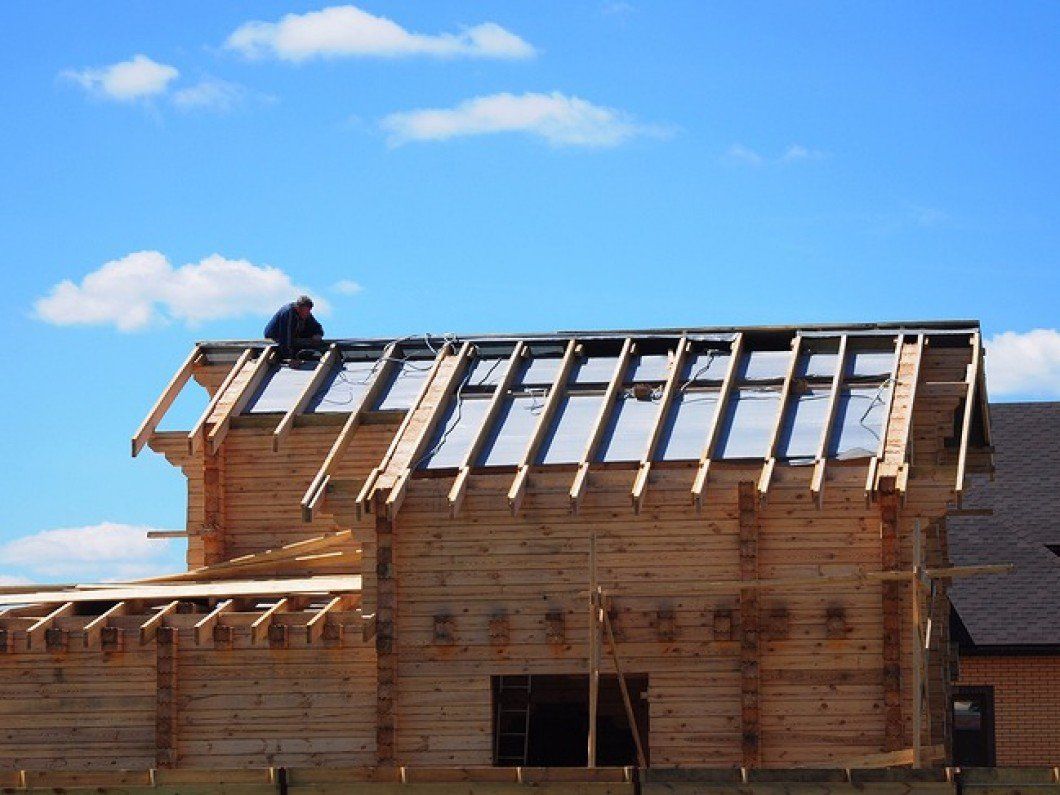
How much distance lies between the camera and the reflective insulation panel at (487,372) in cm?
2814

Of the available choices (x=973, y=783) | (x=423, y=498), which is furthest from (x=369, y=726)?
(x=973, y=783)

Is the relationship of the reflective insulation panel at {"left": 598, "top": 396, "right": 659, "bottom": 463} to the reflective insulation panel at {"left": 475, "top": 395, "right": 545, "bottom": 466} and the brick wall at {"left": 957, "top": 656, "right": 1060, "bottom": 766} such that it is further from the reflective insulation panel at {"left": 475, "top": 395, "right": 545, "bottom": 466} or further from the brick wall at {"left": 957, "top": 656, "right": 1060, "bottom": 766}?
the brick wall at {"left": 957, "top": 656, "right": 1060, "bottom": 766}

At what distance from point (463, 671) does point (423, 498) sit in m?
2.41

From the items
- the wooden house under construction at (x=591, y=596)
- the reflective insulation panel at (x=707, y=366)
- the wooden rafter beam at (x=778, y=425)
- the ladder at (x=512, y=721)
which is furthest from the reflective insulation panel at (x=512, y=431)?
the wooden rafter beam at (x=778, y=425)

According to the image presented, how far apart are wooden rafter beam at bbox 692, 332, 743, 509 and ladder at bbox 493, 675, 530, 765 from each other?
3.75 metres

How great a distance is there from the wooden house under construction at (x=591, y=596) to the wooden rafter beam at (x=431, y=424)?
0.06 metres

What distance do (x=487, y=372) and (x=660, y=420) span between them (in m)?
3.64

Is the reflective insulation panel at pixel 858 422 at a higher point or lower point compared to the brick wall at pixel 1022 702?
higher

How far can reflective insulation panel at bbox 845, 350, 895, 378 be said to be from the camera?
26.9 metres

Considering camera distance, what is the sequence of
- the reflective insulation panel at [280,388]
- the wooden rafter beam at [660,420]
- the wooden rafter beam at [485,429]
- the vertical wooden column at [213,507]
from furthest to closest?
1. the reflective insulation panel at [280,388]
2. the vertical wooden column at [213,507]
3. the wooden rafter beam at [485,429]
4. the wooden rafter beam at [660,420]

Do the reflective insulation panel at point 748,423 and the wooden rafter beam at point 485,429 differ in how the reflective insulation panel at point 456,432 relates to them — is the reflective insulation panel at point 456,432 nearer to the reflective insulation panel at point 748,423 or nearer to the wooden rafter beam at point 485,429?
the wooden rafter beam at point 485,429

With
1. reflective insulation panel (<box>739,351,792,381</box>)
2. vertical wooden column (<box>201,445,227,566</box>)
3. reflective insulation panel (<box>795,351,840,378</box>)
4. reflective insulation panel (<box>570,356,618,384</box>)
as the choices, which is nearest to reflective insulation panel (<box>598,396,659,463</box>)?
reflective insulation panel (<box>570,356,618,384</box>)

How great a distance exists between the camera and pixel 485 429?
26.5 meters

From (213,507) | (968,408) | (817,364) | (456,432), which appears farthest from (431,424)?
(968,408)
